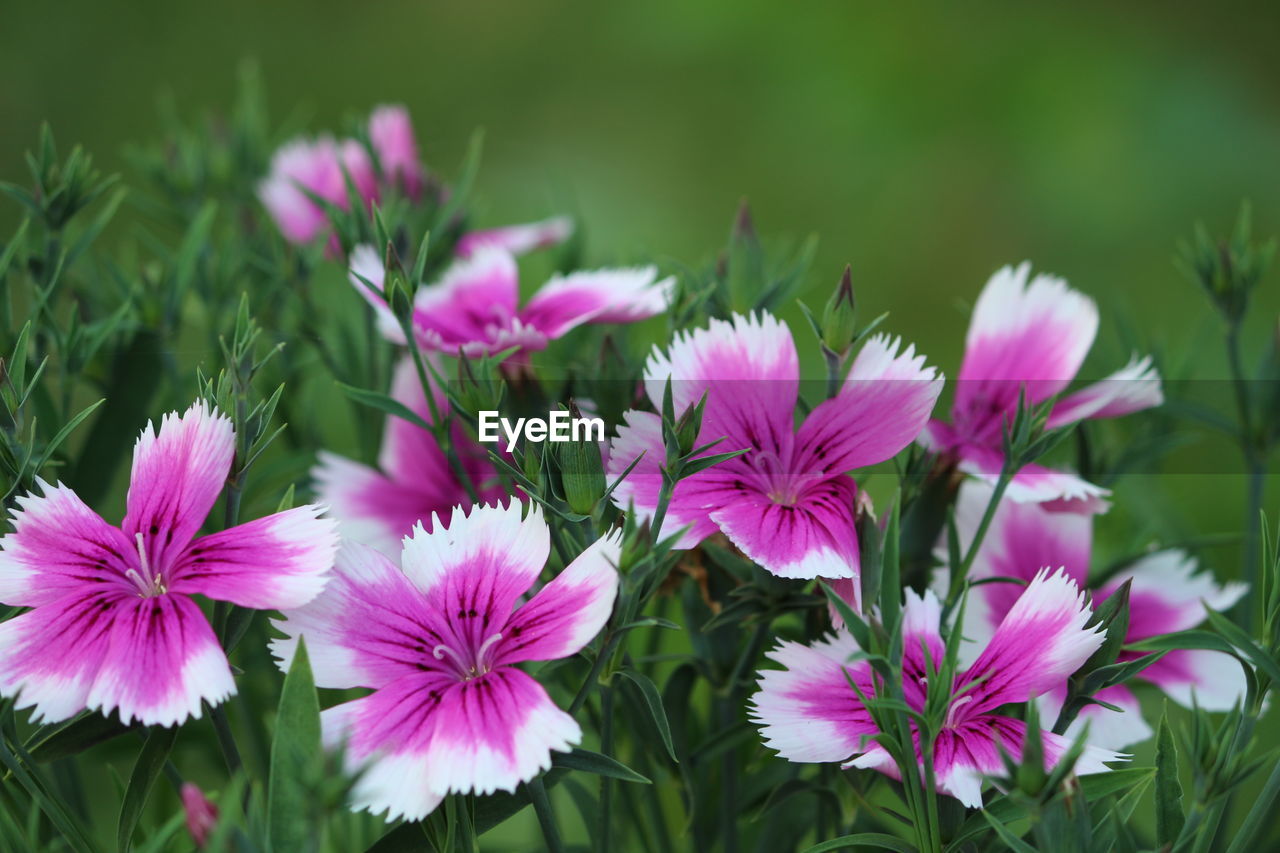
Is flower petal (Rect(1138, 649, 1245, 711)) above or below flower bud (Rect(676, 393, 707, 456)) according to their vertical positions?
below

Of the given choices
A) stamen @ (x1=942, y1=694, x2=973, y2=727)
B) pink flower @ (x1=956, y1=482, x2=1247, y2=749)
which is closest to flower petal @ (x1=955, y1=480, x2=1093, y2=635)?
pink flower @ (x1=956, y1=482, x2=1247, y2=749)

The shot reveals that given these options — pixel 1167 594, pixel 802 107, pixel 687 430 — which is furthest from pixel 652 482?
pixel 802 107

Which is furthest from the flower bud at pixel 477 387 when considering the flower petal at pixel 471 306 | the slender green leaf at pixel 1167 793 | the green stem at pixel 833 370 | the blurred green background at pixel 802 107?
the blurred green background at pixel 802 107

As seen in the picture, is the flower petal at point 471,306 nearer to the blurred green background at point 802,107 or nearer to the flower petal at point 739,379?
the flower petal at point 739,379

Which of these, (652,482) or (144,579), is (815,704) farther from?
(144,579)

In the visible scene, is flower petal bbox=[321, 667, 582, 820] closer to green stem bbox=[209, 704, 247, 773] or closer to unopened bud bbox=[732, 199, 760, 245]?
green stem bbox=[209, 704, 247, 773]

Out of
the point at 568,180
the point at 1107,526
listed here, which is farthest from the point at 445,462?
the point at 568,180

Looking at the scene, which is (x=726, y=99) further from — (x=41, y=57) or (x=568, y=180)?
(x=41, y=57)
